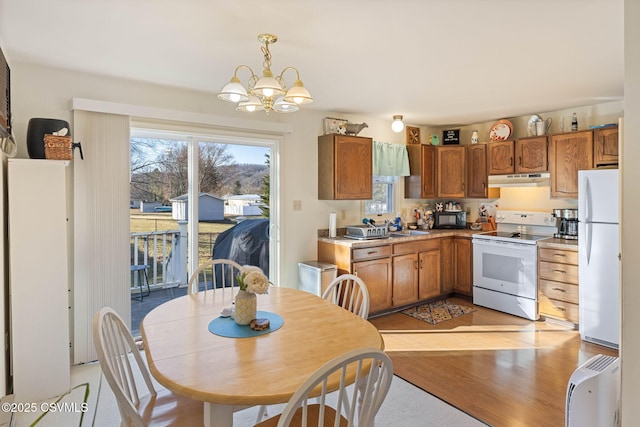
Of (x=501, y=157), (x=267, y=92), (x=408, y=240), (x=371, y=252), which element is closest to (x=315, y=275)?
(x=371, y=252)

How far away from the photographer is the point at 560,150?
3.97m

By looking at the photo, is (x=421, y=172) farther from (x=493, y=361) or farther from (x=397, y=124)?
(x=493, y=361)

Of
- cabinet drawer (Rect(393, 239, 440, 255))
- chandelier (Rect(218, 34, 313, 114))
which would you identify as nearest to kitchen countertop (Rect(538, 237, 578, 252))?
cabinet drawer (Rect(393, 239, 440, 255))

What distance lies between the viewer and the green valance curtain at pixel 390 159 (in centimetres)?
458

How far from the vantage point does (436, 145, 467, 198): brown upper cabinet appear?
4.91 m

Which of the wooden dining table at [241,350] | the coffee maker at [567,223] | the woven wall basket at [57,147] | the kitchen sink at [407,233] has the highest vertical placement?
the woven wall basket at [57,147]

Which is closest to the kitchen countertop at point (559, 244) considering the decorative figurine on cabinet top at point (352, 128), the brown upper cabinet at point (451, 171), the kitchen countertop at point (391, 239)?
the kitchen countertop at point (391, 239)

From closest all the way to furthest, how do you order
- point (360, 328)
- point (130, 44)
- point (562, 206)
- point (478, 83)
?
point (360, 328) < point (130, 44) < point (478, 83) < point (562, 206)

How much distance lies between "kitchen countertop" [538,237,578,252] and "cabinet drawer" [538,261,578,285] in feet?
0.58

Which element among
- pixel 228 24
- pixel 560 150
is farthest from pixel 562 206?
pixel 228 24

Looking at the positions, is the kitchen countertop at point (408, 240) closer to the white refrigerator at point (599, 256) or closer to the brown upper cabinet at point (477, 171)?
the white refrigerator at point (599, 256)

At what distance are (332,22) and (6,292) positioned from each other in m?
2.80

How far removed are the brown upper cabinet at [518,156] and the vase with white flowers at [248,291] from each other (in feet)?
12.6

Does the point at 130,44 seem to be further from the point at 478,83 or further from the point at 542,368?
the point at 542,368
